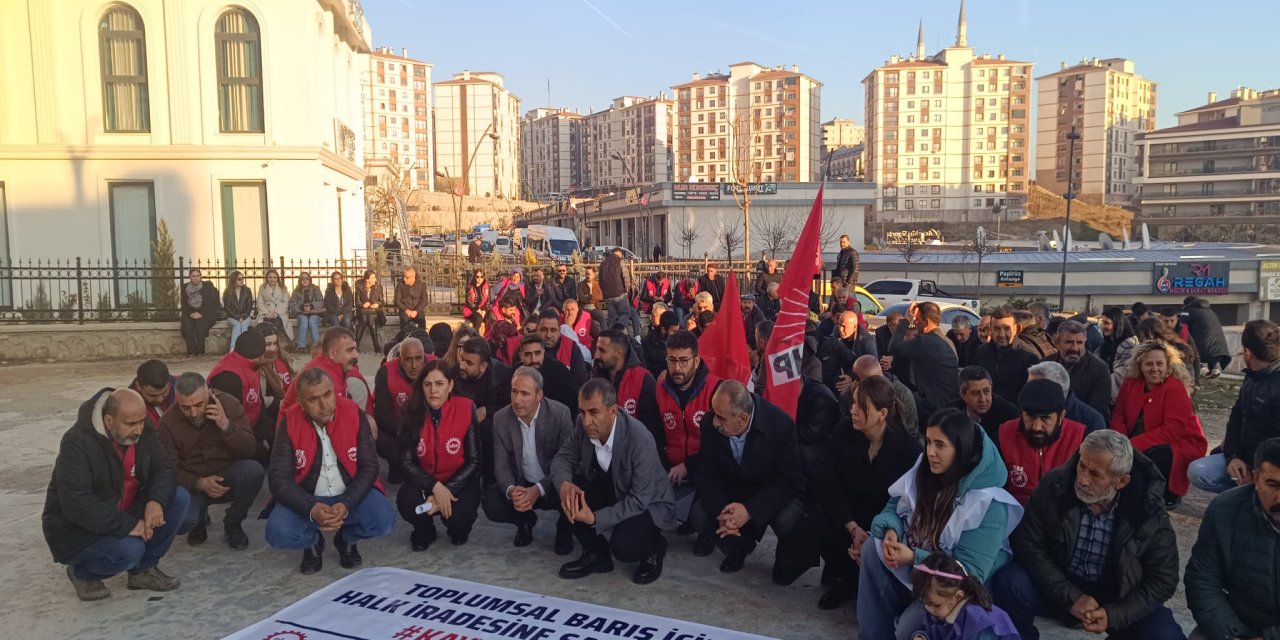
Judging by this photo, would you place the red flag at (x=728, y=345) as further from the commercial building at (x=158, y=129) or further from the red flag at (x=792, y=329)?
the commercial building at (x=158, y=129)

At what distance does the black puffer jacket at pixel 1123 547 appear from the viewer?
4.04 meters

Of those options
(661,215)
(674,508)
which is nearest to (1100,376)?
(674,508)

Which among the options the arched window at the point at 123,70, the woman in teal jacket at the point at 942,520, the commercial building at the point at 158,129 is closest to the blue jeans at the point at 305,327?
the commercial building at the point at 158,129

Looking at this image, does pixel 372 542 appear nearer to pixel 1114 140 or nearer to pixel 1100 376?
pixel 1100 376

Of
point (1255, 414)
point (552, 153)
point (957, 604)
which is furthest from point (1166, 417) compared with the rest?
point (552, 153)

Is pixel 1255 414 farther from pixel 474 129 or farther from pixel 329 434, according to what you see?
pixel 474 129

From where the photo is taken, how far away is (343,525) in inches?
226

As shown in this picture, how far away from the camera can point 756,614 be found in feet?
16.4

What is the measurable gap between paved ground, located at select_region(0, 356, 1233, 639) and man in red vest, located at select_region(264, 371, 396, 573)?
0.86 feet

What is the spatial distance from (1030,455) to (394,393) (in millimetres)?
4758

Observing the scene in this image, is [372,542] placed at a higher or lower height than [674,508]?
lower

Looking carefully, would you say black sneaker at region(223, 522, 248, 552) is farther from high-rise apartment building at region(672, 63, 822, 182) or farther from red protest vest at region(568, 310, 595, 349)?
high-rise apartment building at region(672, 63, 822, 182)

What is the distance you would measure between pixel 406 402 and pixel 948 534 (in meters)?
4.20

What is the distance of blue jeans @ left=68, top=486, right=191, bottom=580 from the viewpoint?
5.04m
